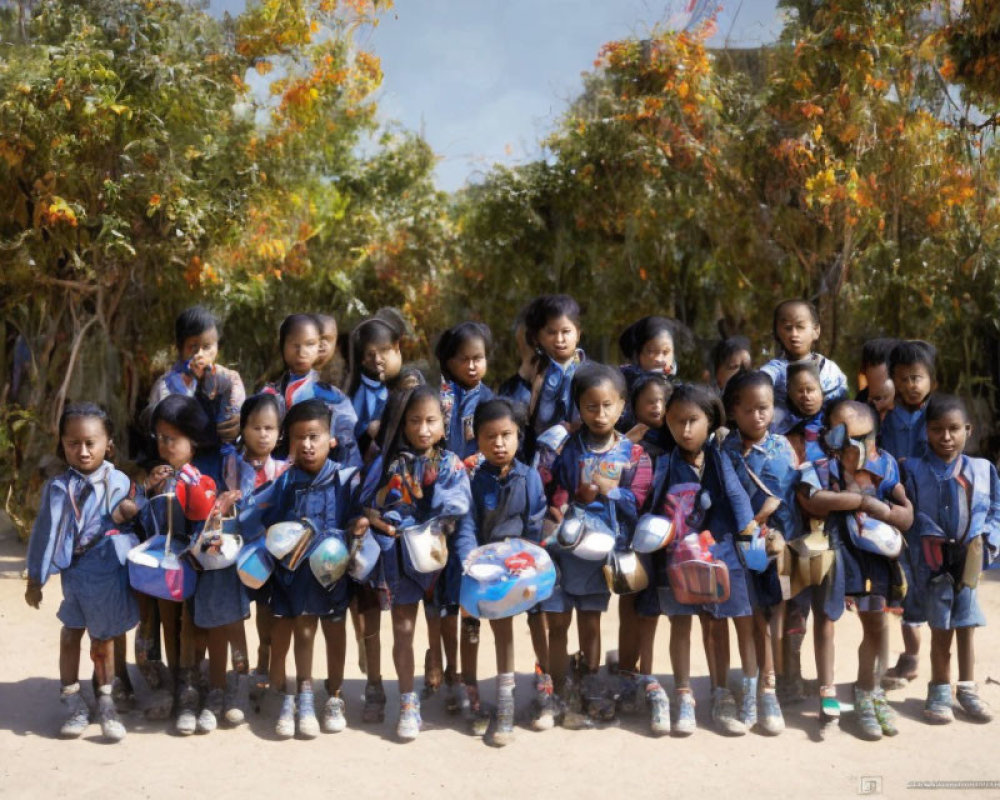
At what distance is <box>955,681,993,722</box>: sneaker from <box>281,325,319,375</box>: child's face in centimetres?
318

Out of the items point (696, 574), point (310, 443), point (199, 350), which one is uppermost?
point (199, 350)

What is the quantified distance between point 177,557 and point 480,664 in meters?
1.77

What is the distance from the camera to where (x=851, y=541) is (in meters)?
4.39

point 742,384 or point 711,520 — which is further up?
point 742,384

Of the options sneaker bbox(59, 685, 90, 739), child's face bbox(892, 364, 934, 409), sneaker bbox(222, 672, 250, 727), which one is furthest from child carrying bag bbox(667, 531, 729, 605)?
sneaker bbox(59, 685, 90, 739)

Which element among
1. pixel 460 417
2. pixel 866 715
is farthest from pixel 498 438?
pixel 866 715

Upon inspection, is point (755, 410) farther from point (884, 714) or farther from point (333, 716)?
point (333, 716)

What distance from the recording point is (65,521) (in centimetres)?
429

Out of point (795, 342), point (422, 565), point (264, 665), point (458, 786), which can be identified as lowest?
point (458, 786)

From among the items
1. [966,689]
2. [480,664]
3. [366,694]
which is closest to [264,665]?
[366,694]

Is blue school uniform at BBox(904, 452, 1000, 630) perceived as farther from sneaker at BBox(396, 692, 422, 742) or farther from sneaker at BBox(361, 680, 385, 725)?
sneaker at BBox(361, 680, 385, 725)

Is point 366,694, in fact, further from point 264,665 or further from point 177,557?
point 177,557

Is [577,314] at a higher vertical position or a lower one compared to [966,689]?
higher

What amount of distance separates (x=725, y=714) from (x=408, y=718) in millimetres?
1280
